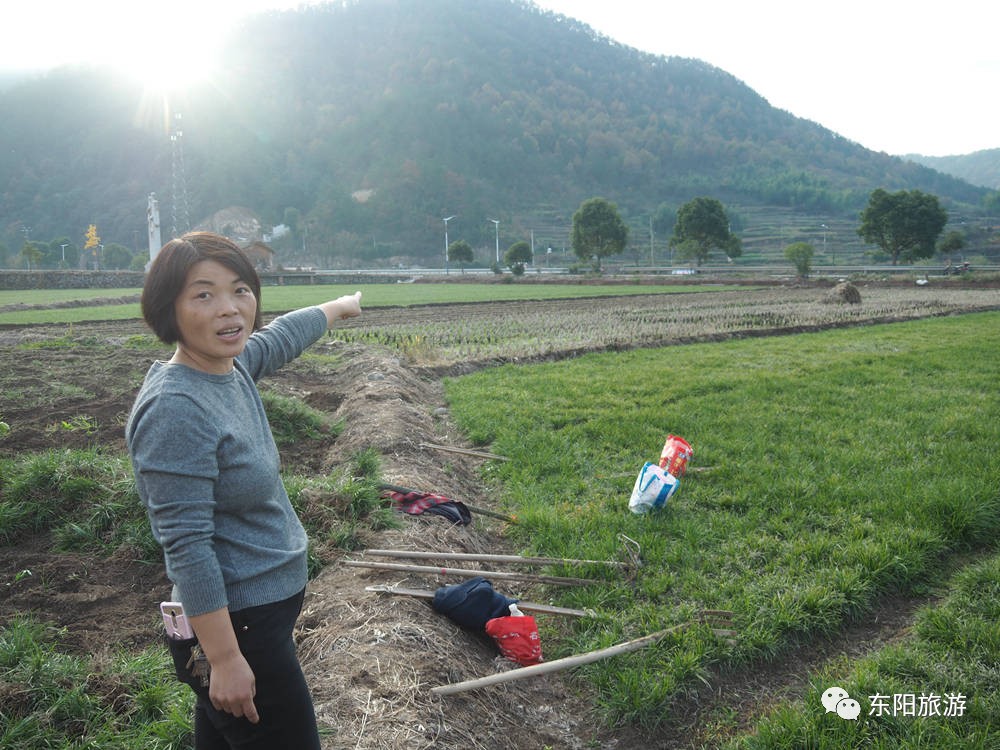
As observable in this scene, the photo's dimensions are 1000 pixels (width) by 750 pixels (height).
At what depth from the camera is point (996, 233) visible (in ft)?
285

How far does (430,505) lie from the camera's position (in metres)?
4.83

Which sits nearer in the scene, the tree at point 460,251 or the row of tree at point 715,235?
the row of tree at point 715,235

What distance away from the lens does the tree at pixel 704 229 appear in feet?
212

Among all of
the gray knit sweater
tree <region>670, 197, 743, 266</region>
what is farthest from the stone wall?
the gray knit sweater

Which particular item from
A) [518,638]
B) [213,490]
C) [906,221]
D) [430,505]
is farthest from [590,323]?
[906,221]

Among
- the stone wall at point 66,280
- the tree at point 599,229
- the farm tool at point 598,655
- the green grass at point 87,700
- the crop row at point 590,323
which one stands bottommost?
the farm tool at point 598,655

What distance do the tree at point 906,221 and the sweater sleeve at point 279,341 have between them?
66.0 meters

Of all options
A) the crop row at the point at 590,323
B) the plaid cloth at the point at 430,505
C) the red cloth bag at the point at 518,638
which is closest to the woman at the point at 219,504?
the red cloth bag at the point at 518,638

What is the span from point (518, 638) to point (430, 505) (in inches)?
64.8

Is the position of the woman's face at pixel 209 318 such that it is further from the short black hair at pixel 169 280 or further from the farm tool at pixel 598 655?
the farm tool at pixel 598 655

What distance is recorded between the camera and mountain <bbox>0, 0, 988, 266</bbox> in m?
120

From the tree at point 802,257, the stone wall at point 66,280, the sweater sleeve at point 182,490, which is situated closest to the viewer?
the sweater sleeve at point 182,490

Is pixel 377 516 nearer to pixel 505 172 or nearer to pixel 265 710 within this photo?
pixel 265 710

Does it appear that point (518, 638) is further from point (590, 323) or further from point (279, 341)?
point (590, 323)
